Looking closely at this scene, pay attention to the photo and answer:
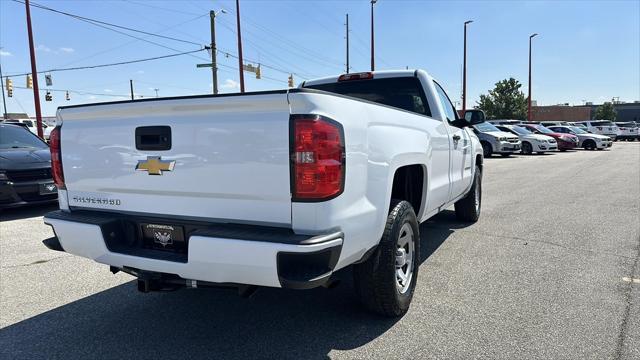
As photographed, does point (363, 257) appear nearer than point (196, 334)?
Yes

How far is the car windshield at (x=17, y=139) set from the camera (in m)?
8.23

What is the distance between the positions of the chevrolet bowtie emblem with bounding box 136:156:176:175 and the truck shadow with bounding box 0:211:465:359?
1042 mm

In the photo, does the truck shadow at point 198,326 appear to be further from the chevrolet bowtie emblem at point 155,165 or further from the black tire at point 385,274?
the chevrolet bowtie emblem at point 155,165

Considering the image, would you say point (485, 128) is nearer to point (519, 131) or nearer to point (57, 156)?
point (519, 131)

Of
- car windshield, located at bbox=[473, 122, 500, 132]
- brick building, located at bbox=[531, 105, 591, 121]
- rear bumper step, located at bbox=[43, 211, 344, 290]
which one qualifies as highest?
brick building, located at bbox=[531, 105, 591, 121]

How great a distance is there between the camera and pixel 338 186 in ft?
8.22

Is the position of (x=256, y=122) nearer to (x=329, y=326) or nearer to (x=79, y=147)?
(x=79, y=147)

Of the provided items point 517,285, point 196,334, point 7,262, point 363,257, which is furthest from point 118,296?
point 517,285

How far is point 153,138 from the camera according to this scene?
9.23 ft

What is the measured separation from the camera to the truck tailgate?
2490mm

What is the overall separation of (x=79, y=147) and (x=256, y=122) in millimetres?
1422

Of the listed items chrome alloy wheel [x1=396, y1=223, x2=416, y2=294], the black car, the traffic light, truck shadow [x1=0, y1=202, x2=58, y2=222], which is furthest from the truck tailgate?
the traffic light

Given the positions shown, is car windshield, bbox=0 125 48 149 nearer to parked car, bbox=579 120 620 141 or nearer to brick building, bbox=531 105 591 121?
parked car, bbox=579 120 620 141

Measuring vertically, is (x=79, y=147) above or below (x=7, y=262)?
above
